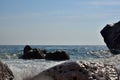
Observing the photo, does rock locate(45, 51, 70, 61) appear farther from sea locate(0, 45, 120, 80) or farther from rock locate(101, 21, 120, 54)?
rock locate(101, 21, 120, 54)

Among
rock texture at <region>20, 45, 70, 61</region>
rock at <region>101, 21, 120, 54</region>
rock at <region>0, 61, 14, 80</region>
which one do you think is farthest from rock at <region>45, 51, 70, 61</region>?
rock at <region>0, 61, 14, 80</region>

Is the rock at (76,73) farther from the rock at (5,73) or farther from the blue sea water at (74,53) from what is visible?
the blue sea water at (74,53)

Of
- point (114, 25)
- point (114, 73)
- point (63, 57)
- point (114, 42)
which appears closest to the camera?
point (114, 73)

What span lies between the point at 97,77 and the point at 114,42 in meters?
36.5

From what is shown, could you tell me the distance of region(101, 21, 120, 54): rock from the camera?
140 ft

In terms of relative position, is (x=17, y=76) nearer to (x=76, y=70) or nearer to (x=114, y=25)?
(x=76, y=70)

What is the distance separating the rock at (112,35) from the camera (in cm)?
4253

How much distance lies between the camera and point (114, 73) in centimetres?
718

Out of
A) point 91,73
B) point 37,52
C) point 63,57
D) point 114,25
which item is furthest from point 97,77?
point 114,25

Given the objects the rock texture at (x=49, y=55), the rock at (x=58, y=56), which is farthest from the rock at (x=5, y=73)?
the rock at (x=58, y=56)

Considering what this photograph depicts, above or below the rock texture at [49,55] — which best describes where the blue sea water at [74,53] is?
below

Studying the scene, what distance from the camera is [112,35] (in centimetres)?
4675

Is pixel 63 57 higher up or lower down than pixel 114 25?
lower down

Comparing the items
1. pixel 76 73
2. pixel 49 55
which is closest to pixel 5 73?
pixel 76 73
